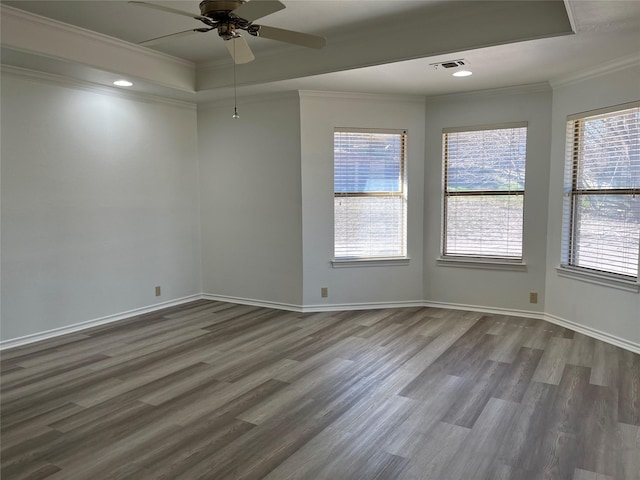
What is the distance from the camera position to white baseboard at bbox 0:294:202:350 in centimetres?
419

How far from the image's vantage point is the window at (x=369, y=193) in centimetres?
529

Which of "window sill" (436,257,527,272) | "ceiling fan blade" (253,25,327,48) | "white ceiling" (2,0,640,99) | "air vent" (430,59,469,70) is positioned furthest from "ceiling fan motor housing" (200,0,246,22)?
"window sill" (436,257,527,272)

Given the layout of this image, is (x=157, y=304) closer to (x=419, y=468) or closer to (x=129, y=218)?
(x=129, y=218)

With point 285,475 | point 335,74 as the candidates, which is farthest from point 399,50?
point 285,475

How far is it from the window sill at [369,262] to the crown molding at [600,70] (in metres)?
2.40

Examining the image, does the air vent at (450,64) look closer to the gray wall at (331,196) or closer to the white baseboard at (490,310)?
the gray wall at (331,196)

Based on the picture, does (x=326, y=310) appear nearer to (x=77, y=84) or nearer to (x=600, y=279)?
(x=600, y=279)

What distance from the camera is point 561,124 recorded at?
4609 millimetres

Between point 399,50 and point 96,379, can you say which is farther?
point 399,50

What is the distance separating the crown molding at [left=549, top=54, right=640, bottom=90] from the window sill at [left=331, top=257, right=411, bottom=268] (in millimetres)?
2398

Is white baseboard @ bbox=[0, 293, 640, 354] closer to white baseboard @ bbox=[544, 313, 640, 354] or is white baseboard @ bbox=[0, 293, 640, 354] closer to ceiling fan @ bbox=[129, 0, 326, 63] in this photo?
white baseboard @ bbox=[544, 313, 640, 354]

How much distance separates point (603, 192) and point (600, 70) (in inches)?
43.0

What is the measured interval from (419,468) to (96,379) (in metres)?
2.48

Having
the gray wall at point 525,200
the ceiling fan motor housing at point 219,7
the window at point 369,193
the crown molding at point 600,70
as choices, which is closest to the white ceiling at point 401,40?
the crown molding at point 600,70
